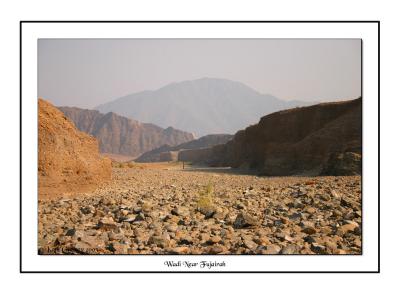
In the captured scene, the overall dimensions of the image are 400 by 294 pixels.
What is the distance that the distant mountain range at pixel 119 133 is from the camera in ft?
360

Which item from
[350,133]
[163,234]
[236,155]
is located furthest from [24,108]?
[236,155]

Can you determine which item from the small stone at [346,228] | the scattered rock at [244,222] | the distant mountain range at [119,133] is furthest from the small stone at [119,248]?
the distant mountain range at [119,133]

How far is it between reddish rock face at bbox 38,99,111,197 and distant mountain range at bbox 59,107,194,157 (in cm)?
10181

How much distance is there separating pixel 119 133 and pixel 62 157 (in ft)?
355

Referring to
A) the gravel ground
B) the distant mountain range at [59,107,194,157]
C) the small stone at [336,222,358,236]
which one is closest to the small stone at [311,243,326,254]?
the gravel ground

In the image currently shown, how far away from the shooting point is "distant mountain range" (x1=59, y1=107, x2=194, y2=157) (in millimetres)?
109750

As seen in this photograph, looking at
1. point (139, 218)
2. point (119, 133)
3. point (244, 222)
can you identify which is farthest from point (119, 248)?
point (119, 133)

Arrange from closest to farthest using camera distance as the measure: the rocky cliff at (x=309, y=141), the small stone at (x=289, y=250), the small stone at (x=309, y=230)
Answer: the small stone at (x=289, y=250), the small stone at (x=309, y=230), the rocky cliff at (x=309, y=141)

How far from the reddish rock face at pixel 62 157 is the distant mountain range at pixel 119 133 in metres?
102

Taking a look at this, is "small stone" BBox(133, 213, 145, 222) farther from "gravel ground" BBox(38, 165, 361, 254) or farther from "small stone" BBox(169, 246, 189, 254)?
"small stone" BBox(169, 246, 189, 254)

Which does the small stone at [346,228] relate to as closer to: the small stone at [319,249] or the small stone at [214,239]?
the small stone at [319,249]

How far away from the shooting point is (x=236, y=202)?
663cm

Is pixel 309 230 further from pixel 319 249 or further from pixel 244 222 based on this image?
pixel 244 222

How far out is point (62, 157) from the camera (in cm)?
724
